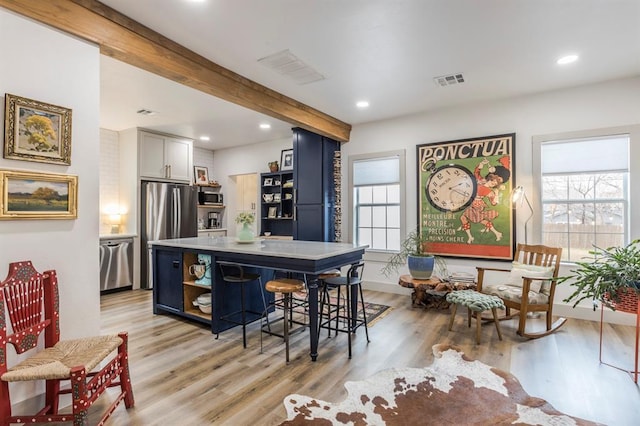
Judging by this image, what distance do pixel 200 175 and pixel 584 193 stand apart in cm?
686

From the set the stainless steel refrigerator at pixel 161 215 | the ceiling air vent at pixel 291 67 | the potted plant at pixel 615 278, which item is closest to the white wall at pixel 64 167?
the ceiling air vent at pixel 291 67

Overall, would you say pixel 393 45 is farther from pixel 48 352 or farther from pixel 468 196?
pixel 48 352

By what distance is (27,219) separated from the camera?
199cm

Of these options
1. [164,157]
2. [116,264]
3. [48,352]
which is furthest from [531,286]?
[164,157]

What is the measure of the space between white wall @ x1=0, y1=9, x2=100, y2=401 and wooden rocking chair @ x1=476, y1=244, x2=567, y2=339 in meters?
3.81

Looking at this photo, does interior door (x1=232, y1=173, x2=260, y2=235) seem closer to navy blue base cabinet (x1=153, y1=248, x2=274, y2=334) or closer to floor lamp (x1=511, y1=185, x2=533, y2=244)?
navy blue base cabinet (x1=153, y1=248, x2=274, y2=334)

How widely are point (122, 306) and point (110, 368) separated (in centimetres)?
293

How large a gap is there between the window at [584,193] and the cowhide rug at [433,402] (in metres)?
2.43

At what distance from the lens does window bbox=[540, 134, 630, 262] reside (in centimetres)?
377

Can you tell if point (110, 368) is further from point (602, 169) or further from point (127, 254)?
point (602, 169)

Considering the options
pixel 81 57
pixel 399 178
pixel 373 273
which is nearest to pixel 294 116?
pixel 399 178

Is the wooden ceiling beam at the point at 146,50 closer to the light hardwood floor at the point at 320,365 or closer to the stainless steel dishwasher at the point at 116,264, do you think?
the light hardwood floor at the point at 320,365

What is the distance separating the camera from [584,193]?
3947 mm

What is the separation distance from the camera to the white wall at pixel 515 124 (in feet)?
12.2
